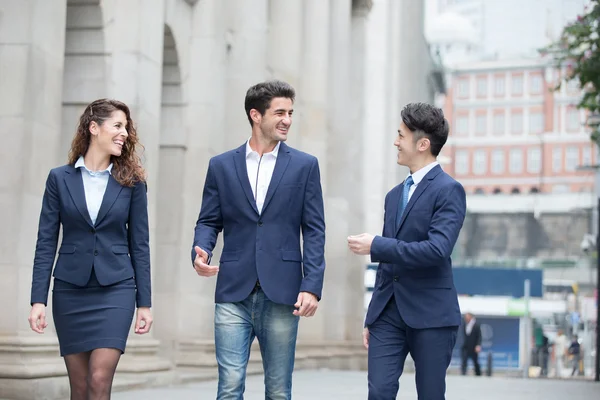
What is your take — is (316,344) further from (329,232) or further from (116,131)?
(116,131)

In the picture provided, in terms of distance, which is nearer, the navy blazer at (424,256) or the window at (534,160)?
the navy blazer at (424,256)

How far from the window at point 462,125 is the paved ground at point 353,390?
128 metres

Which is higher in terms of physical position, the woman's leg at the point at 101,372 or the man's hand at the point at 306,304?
the man's hand at the point at 306,304

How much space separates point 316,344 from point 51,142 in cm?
1311

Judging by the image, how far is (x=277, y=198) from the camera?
601cm

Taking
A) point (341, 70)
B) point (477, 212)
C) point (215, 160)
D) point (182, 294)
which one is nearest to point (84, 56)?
point (182, 294)

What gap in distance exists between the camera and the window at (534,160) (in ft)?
456

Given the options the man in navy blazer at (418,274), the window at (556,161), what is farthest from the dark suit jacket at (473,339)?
the window at (556,161)

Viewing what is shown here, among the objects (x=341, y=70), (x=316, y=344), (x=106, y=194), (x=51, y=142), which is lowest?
(x=316, y=344)

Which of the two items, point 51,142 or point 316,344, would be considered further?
point 316,344

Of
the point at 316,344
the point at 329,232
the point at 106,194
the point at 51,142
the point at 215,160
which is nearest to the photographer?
the point at 106,194

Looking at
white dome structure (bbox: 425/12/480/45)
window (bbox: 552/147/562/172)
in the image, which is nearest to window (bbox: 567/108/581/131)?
window (bbox: 552/147/562/172)

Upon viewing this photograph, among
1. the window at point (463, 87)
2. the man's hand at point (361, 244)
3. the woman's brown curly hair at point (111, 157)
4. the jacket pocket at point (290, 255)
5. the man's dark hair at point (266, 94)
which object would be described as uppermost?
the window at point (463, 87)

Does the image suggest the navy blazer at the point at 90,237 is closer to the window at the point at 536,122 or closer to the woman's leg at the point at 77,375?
the woman's leg at the point at 77,375
